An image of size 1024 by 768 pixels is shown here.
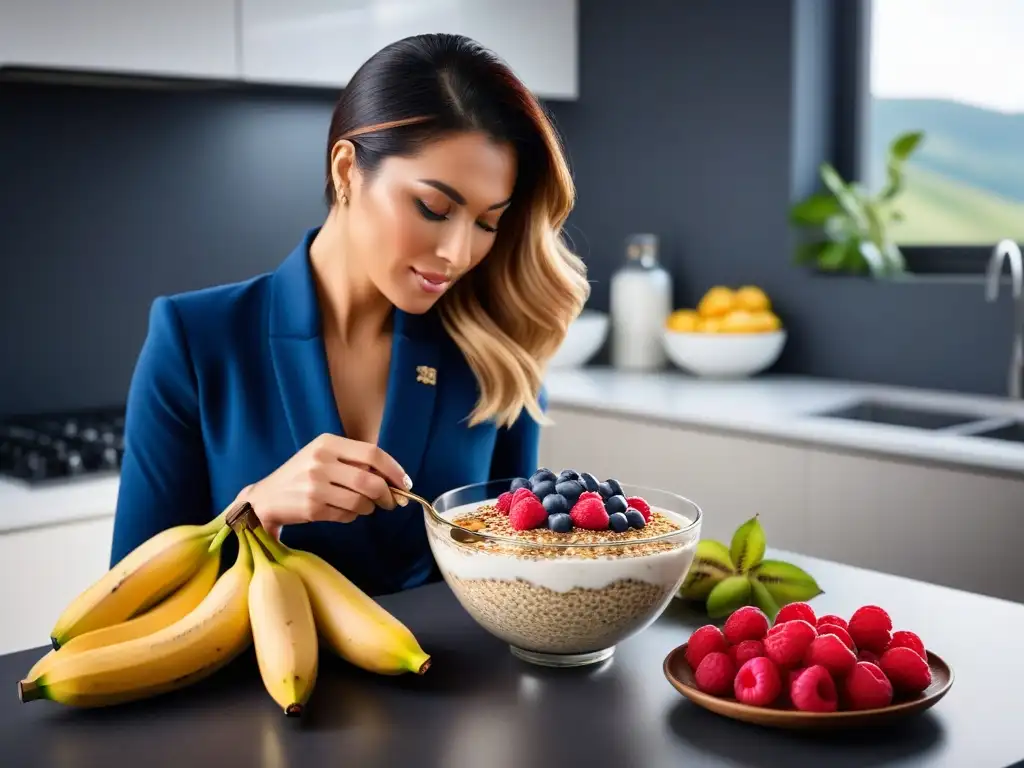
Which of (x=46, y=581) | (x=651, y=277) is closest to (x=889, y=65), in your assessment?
(x=651, y=277)

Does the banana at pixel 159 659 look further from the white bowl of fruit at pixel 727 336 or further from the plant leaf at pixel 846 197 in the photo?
the plant leaf at pixel 846 197

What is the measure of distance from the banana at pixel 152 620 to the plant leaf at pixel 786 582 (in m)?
0.62

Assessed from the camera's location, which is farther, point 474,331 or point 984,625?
point 474,331

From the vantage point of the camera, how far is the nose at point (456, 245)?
1.49 m

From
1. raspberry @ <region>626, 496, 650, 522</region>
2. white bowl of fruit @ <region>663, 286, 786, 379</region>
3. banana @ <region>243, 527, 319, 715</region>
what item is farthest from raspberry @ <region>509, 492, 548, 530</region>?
white bowl of fruit @ <region>663, 286, 786, 379</region>

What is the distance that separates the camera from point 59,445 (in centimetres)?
265

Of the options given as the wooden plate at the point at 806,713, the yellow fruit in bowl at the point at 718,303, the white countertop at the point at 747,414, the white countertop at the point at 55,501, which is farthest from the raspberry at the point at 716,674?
the yellow fruit in bowl at the point at 718,303

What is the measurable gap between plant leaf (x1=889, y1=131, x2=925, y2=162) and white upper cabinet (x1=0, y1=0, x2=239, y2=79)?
173 centimetres

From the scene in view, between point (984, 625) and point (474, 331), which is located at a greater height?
point (474, 331)

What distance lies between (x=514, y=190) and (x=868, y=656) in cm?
84

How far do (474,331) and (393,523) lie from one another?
0.31 metres

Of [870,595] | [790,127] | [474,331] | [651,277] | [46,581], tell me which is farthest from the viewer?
[651,277]

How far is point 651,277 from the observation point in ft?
11.7

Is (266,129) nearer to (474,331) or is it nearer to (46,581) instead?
(46,581)
